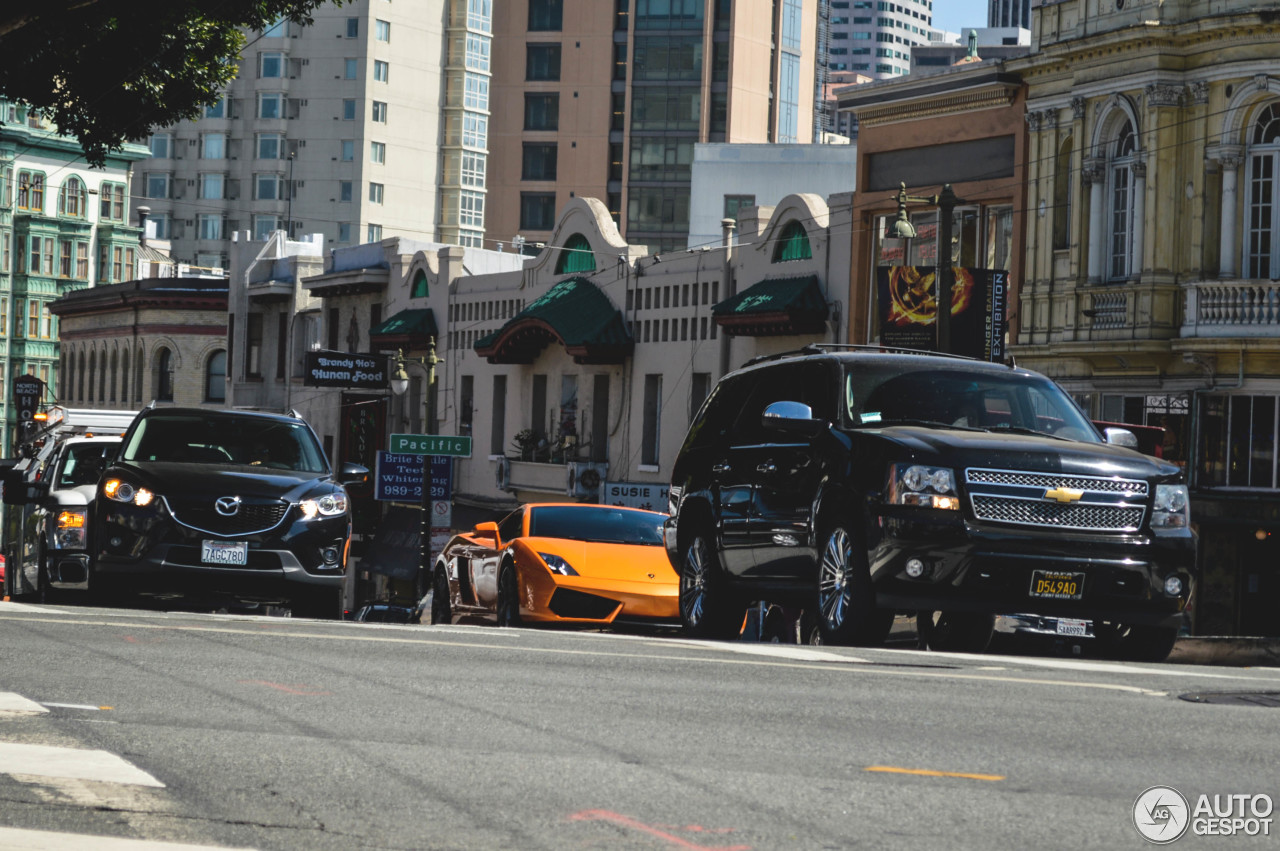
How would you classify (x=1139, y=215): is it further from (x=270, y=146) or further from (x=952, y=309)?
(x=270, y=146)

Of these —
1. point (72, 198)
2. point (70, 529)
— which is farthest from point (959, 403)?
point (72, 198)

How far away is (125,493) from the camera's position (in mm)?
15094

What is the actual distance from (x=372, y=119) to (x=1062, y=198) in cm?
8489

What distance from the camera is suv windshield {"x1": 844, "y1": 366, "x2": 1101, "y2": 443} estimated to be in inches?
478

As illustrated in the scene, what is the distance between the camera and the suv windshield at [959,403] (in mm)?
12133

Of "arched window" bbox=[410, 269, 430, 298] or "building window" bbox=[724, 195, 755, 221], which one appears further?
"building window" bbox=[724, 195, 755, 221]

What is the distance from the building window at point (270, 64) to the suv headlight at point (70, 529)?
103 metres

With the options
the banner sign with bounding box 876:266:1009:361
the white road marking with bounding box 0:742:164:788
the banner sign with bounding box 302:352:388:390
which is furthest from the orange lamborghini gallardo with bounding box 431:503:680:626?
the banner sign with bounding box 302:352:388:390

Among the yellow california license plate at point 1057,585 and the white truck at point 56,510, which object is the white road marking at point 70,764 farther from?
the white truck at point 56,510

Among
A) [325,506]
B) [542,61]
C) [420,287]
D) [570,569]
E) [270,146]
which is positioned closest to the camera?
[325,506]

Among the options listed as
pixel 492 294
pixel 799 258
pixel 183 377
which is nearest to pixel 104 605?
pixel 799 258

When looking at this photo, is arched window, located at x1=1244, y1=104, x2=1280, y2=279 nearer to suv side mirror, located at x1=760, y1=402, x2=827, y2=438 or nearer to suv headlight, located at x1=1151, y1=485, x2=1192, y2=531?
suv headlight, located at x1=1151, y1=485, x2=1192, y2=531

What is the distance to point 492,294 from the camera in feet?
160

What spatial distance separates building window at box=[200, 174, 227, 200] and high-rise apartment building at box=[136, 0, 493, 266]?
104 inches
